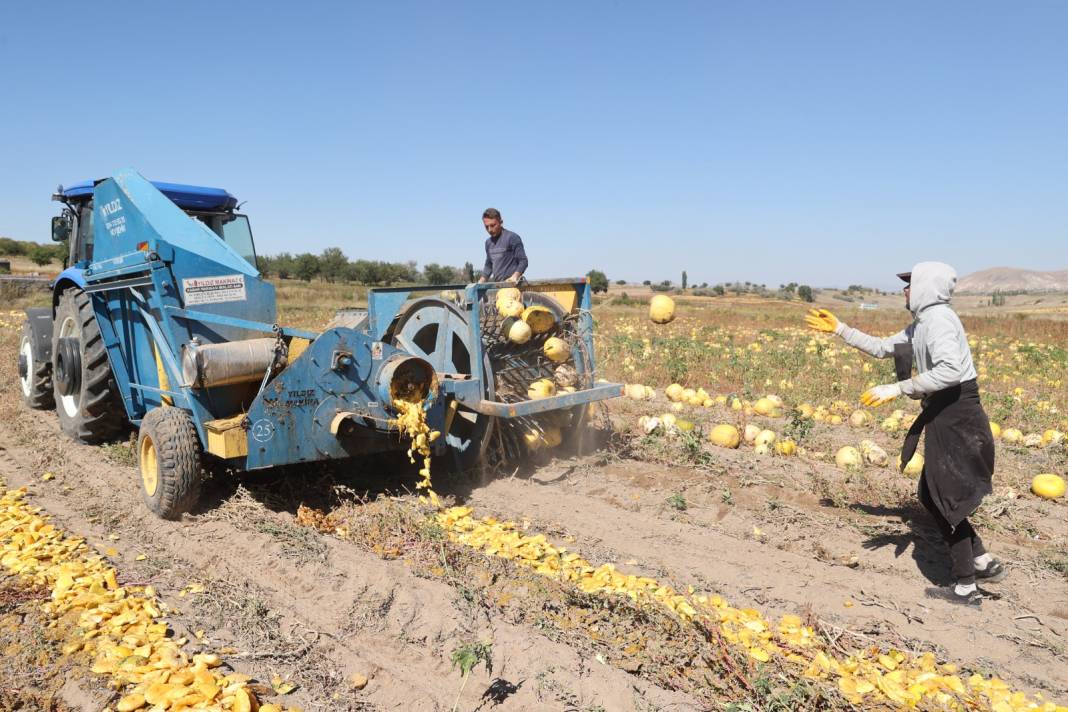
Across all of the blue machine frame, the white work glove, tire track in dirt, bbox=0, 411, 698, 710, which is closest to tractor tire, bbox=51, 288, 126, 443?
the blue machine frame

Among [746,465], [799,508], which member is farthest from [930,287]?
[746,465]

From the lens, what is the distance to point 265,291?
5.96 metres

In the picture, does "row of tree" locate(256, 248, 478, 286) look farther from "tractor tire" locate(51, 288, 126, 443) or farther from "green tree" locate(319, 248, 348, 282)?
"tractor tire" locate(51, 288, 126, 443)

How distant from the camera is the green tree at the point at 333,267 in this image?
58531 mm

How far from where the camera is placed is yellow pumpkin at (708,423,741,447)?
7.54 meters

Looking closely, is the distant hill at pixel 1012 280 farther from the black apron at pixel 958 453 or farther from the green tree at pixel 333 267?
the black apron at pixel 958 453

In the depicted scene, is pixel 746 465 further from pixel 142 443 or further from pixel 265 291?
pixel 142 443

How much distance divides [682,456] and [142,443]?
4.84 metres

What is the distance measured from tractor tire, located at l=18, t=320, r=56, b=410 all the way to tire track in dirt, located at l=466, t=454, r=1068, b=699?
254 inches

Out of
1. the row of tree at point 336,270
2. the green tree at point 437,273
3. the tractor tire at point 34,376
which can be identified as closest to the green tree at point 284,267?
the row of tree at point 336,270

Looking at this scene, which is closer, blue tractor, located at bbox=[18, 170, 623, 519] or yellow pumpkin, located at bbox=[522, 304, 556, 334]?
blue tractor, located at bbox=[18, 170, 623, 519]

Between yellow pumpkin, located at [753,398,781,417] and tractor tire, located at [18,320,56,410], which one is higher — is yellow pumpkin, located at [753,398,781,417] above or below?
below

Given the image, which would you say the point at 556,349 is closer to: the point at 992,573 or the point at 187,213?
the point at 992,573

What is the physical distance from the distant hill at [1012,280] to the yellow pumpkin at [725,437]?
410ft
